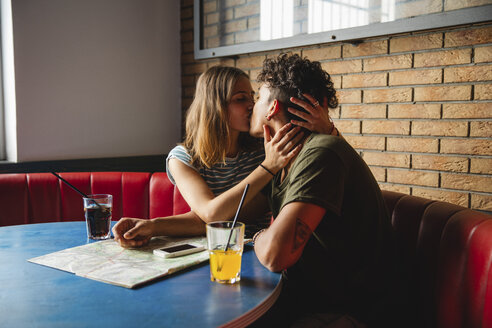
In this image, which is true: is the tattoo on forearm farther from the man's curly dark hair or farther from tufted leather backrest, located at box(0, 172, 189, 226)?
tufted leather backrest, located at box(0, 172, 189, 226)

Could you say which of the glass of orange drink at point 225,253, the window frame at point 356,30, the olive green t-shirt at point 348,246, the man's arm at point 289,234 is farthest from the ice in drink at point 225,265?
the window frame at point 356,30

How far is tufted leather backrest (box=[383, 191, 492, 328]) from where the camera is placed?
1.05 metres

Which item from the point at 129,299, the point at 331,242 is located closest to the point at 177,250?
the point at 129,299

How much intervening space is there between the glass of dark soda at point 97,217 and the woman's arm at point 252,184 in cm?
31

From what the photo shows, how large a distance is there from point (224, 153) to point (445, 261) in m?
0.93

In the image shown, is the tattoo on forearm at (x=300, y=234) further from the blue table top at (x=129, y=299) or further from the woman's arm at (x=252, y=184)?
the woman's arm at (x=252, y=184)

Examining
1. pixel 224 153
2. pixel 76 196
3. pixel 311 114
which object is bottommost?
pixel 76 196

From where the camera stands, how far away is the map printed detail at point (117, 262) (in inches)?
38.3

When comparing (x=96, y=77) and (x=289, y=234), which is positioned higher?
(x=96, y=77)

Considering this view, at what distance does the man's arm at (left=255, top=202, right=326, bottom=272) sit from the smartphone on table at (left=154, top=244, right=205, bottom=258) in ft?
0.72

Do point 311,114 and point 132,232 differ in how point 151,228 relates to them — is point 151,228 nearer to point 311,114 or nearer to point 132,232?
point 132,232

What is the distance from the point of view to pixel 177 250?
45.3 inches

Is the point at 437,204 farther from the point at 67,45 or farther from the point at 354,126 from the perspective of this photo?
the point at 67,45

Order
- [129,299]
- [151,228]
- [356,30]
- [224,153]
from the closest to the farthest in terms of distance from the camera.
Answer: [129,299], [151,228], [224,153], [356,30]
